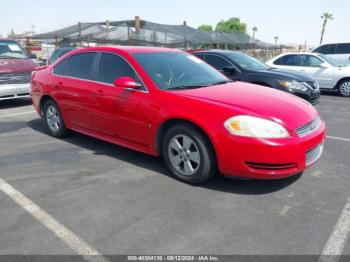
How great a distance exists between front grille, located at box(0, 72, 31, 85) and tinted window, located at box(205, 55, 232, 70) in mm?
4712

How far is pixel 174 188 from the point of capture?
3.76 meters

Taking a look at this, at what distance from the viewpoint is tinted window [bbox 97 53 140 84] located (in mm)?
4398

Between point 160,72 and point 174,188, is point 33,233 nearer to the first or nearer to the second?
point 174,188

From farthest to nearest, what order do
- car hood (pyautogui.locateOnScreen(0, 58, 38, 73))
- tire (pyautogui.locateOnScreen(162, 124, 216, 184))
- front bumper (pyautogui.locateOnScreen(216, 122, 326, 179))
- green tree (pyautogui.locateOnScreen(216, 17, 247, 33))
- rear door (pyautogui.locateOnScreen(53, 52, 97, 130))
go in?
1. green tree (pyautogui.locateOnScreen(216, 17, 247, 33))
2. car hood (pyautogui.locateOnScreen(0, 58, 38, 73))
3. rear door (pyautogui.locateOnScreen(53, 52, 97, 130))
4. tire (pyautogui.locateOnScreen(162, 124, 216, 184))
5. front bumper (pyautogui.locateOnScreen(216, 122, 326, 179))

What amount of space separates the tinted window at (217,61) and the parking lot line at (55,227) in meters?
5.69

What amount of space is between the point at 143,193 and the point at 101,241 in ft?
3.11

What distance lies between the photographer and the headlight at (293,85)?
7.48m

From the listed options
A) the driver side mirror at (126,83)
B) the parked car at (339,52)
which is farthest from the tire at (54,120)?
the parked car at (339,52)

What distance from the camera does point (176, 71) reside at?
177 inches

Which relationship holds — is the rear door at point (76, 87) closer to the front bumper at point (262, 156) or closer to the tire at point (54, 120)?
the tire at point (54, 120)

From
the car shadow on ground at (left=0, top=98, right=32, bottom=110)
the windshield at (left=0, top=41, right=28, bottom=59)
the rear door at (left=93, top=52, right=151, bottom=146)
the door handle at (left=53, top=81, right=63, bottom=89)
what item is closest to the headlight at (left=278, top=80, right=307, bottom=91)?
the rear door at (left=93, top=52, right=151, bottom=146)

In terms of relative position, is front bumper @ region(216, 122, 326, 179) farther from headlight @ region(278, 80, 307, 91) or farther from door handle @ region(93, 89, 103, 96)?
headlight @ region(278, 80, 307, 91)

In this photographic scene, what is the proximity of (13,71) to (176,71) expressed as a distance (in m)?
5.86

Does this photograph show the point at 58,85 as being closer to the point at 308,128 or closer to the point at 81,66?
the point at 81,66
